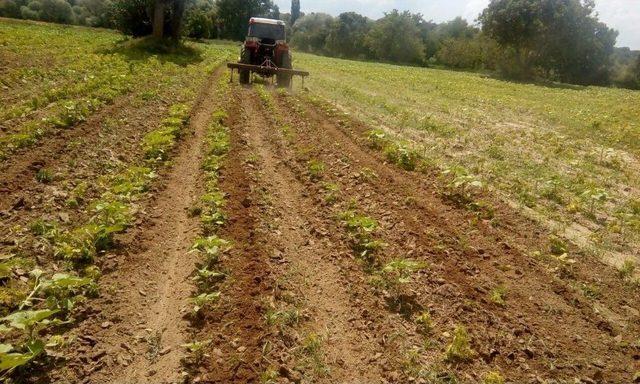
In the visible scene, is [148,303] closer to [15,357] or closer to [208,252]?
[208,252]

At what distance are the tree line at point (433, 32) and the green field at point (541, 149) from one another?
66.3 ft

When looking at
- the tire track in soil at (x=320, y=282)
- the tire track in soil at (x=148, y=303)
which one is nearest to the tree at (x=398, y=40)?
the tire track in soil at (x=320, y=282)

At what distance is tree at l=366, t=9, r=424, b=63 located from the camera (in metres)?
71.4

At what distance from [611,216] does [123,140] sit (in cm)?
931

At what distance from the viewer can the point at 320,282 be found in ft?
16.1

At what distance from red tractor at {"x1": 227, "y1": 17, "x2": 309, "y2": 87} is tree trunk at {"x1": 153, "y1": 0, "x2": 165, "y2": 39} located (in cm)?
1086

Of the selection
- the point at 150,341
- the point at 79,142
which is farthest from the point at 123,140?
the point at 150,341

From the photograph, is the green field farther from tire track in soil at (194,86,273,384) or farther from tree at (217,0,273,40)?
tree at (217,0,273,40)

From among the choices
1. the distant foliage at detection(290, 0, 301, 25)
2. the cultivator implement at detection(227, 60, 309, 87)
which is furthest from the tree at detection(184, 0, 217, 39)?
the distant foliage at detection(290, 0, 301, 25)

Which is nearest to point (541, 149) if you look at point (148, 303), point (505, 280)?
point (505, 280)

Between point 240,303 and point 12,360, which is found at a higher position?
point 12,360

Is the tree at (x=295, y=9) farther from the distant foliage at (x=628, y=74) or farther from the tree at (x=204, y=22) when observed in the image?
the distant foliage at (x=628, y=74)

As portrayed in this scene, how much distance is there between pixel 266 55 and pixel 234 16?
180 feet

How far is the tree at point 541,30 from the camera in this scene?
41.4 meters
